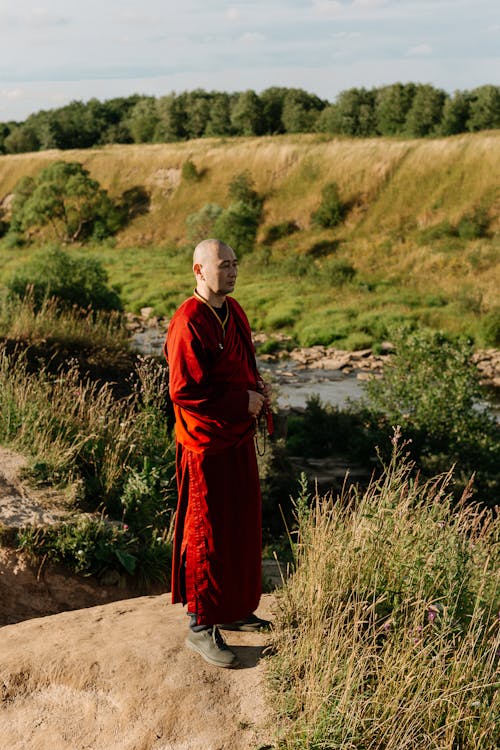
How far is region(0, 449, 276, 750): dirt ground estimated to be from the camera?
3570mm

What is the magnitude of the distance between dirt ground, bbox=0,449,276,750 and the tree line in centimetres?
3981

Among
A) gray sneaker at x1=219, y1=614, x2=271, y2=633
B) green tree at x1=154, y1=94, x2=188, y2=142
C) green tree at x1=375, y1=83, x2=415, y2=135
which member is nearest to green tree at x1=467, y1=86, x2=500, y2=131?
green tree at x1=375, y1=83, x2=415, y2=135

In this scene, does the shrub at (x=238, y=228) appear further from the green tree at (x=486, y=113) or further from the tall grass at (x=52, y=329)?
the tall grass at (x=52, y=329)

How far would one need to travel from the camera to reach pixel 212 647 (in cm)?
402

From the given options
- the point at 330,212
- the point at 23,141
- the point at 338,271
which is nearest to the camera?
the point at 338,271

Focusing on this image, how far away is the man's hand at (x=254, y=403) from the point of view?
408 cm

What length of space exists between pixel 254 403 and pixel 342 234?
2967 centimetres

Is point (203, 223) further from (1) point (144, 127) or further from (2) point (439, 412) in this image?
(1) point (144, 127)

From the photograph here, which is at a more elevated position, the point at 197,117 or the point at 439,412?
the point at 197,117

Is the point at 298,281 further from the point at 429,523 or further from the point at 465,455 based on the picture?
the point at 429,523

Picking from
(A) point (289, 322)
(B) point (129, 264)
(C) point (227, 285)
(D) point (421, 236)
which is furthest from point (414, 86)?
(C) point (227, 285)

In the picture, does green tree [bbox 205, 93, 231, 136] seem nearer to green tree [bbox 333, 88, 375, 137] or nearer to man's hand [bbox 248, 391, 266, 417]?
green tree [bbox 333, 88, 375, 137]

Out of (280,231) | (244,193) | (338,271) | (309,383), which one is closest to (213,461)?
(309,383)

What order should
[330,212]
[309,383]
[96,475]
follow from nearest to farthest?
[96,475] → [309,383] → [330,212]
